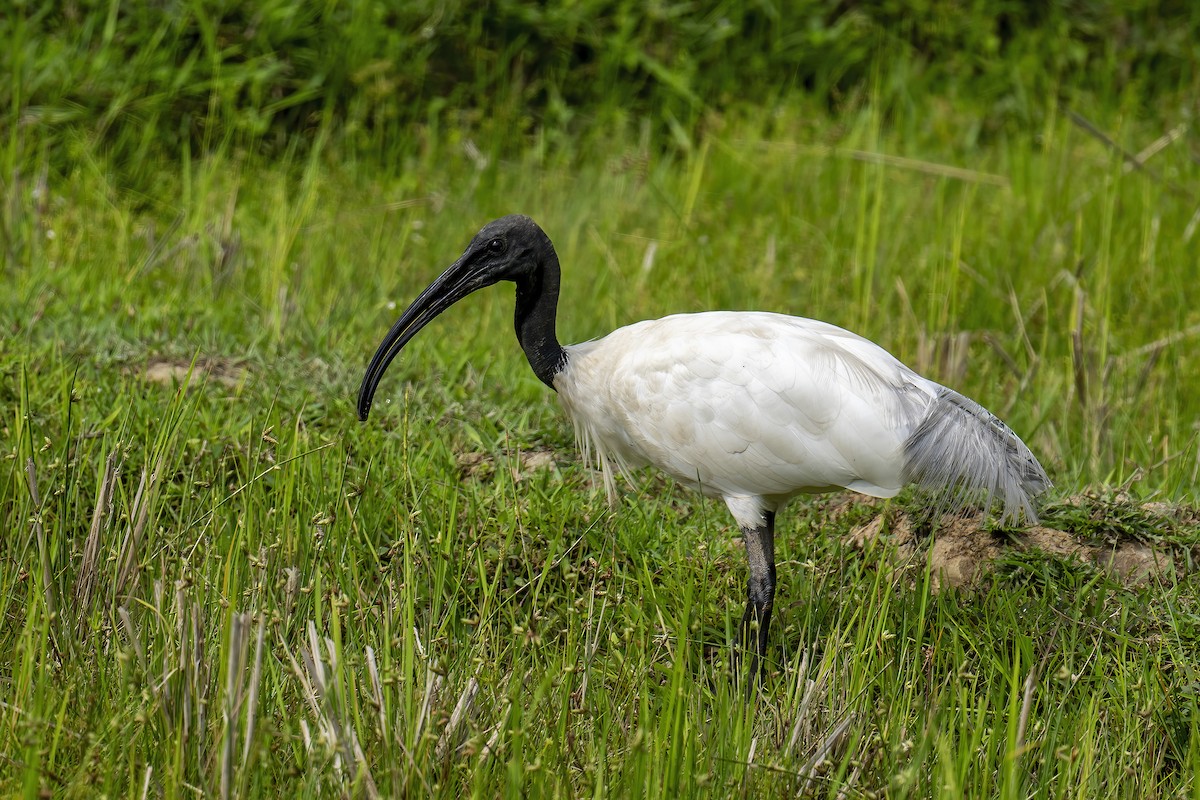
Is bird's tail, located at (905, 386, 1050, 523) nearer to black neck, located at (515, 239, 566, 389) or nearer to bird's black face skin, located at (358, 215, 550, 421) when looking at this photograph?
black neck, located at (515, 239, 566, 389)

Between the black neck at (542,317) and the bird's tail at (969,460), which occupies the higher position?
the black neck at (542,317)

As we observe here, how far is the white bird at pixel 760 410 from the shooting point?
11.2ft

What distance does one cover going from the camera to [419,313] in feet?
12.2

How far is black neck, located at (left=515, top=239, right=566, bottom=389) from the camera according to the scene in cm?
383

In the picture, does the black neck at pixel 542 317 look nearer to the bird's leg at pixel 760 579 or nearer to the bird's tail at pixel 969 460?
the bird's leg at pixel 760 579

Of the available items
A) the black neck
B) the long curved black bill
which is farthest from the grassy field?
the black neck

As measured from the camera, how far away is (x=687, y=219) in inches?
250

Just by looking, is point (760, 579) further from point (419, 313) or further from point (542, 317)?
point (419, 313)

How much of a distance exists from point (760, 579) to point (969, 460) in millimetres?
622

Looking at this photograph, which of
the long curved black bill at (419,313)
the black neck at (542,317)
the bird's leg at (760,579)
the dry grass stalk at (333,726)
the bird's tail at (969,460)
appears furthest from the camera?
the black neck at (542,317)

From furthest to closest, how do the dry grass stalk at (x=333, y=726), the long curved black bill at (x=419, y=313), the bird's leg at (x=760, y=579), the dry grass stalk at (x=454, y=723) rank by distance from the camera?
the long curved black bill at (x=419, y=313) → the bird's leg at (x=760, y=579) → the dry grass stalk at (x=454, y=723) → the dry grass stalk at (x=333, y=726)

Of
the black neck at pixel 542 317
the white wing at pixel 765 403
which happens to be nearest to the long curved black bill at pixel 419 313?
the black neck at pixel 542 317

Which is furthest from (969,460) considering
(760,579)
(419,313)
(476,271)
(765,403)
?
(419,313)

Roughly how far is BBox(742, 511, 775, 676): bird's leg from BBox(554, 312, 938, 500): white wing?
110mm
